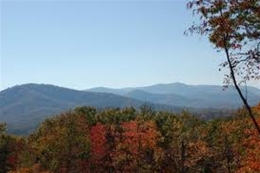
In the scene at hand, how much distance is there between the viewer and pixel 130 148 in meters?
82.1

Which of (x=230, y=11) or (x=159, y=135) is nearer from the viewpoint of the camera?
(x=230, y=11)

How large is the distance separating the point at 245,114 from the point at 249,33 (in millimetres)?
71387

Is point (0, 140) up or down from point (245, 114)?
down

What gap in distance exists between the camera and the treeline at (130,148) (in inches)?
2938

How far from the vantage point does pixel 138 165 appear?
80375 mm

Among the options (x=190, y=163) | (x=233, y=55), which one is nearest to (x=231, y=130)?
(x=190, y=163)

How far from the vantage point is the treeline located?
245 feet

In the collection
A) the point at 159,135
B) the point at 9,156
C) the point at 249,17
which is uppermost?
the point at 249,17

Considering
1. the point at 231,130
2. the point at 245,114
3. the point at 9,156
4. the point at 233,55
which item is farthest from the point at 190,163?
the point at 233,55

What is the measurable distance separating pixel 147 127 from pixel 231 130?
17954 millimetres

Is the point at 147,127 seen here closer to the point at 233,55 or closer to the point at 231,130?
the point at 231,130

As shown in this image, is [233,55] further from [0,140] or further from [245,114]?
[0,140]

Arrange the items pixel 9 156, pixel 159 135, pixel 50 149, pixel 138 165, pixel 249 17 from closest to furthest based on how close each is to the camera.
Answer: pixel 249 17, pixel 50 149, pixel 138 165, pixel 159 135, pixel 9 156

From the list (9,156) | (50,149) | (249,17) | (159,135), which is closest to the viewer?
(249,17)
